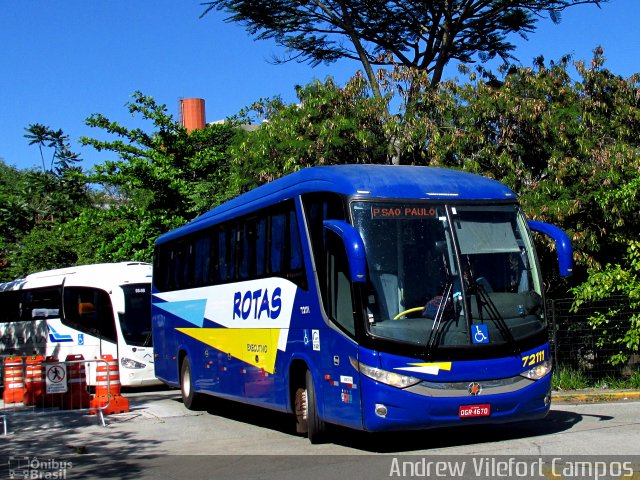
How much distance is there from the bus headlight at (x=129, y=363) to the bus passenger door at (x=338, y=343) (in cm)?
1206

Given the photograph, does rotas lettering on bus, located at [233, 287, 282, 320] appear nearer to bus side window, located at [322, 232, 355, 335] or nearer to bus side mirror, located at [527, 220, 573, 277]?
bus side window, located at [322, 232, 355, 335]

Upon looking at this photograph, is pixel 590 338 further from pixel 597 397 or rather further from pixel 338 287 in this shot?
pixel 338 287

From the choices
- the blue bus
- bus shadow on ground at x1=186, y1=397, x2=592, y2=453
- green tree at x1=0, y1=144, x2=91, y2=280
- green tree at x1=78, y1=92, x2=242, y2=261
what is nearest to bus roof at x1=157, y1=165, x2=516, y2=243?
the blue bus

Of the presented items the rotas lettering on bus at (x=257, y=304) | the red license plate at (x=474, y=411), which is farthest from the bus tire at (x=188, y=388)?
the red license plate at (x=474, y=411)

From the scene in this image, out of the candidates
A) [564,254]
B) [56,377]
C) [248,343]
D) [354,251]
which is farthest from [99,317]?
[564,254]

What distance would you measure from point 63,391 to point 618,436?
29.4ft

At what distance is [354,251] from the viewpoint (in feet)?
29.3

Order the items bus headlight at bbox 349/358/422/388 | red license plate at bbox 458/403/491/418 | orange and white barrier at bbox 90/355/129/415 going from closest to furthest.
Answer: bus headlight at bbox 349/358/422/388 < red license plate at bbox 458/403/491/418 < orange and white barrier at bbox 90/355/129/415

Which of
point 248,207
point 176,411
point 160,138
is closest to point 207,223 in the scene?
point 248,207

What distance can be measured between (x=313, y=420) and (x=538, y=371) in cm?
291

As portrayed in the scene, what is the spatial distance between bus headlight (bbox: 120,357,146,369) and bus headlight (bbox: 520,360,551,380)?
1356 cm

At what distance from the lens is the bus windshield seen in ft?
31.1

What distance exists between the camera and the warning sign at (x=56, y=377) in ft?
46.0

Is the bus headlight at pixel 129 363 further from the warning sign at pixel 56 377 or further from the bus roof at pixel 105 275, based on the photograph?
the warning sign at pixel 56 377
